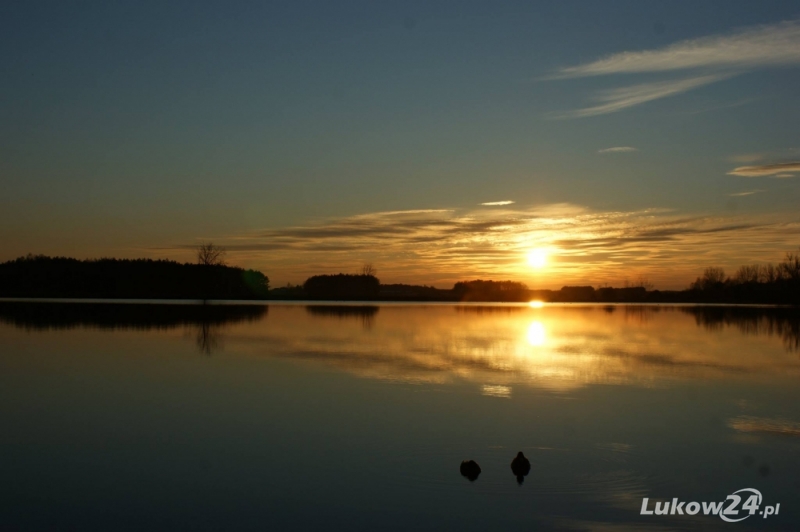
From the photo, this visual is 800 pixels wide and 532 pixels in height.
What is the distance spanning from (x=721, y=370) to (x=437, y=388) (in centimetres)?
1043

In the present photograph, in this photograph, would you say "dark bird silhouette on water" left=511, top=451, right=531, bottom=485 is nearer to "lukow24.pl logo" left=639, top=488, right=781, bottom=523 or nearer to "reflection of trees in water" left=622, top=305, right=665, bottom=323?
"lukow24.pl logo" left=639, top=488, right=781, bottom=523

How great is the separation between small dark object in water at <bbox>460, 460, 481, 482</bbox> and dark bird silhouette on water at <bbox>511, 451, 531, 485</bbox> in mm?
521

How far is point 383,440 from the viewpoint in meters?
12.0

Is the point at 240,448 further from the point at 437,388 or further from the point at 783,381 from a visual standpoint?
the point at 783,381

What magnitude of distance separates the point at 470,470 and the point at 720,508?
320 centimetres

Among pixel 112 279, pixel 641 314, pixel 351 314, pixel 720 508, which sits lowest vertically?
pixel 720 508

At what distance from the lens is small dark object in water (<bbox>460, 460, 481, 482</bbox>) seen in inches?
386

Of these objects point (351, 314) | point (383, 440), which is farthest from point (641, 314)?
point (383, 440)

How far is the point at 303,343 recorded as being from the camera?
29359mm

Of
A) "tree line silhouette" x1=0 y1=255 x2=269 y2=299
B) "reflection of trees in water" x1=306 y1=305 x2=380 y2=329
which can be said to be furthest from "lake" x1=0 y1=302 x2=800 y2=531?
"tree line silhouette" x1=0 y1=255 x2=269 y2=299

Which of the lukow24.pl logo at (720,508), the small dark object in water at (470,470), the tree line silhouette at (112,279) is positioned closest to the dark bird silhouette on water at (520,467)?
the small dark object in water at (470,470)

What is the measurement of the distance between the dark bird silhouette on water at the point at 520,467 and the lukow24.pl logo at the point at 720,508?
1636 mm

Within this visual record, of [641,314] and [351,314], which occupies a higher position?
[351,314]

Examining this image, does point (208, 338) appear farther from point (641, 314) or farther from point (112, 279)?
point (112, 279)
